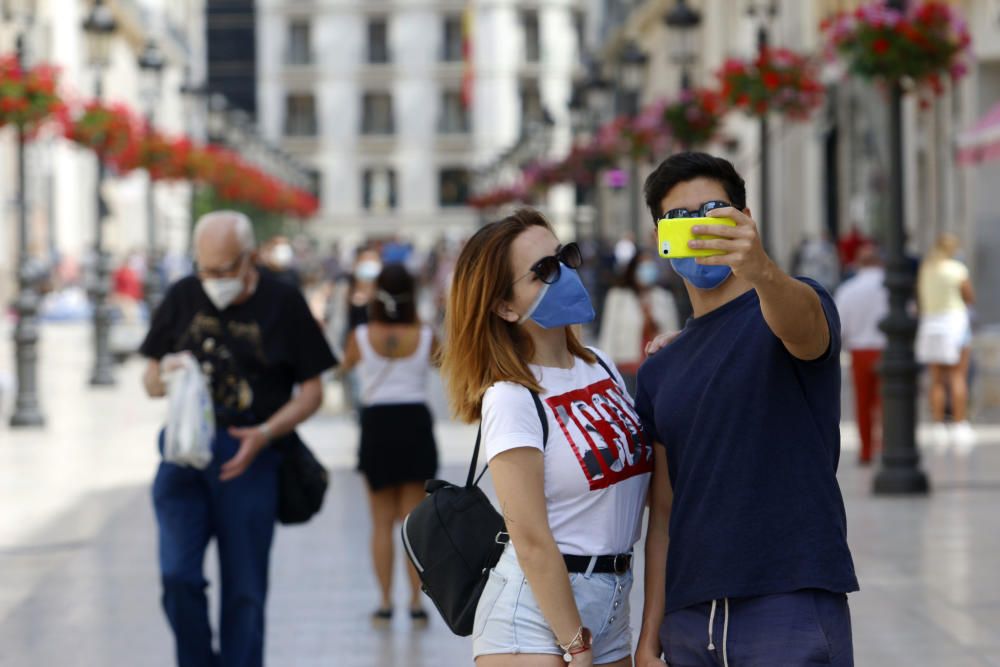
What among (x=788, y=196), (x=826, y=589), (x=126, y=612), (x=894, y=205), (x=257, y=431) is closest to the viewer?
(x=826, y=589)

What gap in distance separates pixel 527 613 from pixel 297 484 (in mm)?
2756

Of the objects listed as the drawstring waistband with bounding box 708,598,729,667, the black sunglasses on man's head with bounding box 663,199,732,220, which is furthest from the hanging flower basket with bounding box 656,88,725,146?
the drawstring waistband with bounding box 708,598,729,667

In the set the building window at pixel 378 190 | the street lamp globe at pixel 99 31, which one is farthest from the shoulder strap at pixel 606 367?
the building window at pixel 378 190

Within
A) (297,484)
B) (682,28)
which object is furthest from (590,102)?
(297,484)

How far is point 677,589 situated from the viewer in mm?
3615

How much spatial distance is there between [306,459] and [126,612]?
262 cm

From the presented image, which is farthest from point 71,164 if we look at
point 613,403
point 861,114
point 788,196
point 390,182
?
point 390,182

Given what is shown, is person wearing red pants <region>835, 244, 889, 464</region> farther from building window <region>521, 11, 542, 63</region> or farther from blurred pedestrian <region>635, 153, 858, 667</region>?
building window <region>521, 11, 542, 63</region>

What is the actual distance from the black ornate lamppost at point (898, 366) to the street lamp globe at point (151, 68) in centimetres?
1622

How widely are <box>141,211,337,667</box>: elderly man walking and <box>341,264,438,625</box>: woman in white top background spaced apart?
6.88ft

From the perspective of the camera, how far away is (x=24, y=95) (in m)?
18.5

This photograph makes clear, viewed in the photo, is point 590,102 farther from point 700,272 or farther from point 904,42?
point 700,272

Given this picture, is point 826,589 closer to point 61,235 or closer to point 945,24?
point 945,24

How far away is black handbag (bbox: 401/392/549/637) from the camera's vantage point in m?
3.76
